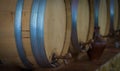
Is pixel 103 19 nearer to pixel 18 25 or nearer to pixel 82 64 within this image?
pixel 82 64

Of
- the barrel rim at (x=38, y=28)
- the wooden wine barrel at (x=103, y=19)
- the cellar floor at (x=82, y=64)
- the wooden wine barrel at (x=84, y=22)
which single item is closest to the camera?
the barrel rim at (x=38, y=28)

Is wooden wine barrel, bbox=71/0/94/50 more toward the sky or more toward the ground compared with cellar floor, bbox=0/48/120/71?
more toward the sky

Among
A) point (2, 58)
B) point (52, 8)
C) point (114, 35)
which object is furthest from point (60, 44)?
point (114, 35)

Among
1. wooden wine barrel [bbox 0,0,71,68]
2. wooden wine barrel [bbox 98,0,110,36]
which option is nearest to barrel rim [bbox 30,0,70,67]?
wooden wine barrel [bbox 0,0,71,68]

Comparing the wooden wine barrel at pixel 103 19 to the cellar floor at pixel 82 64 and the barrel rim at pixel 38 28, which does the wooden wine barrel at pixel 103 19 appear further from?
the barrel rim at pixel 38 28

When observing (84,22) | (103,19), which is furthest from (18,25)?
(103,19)

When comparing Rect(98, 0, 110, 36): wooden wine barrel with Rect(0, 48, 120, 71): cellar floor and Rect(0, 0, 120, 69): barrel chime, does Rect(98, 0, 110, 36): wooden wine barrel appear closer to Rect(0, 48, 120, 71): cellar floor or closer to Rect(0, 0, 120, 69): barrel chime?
Rect(0, 48, 120, 71): cellar floor

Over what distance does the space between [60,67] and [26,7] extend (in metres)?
0.71

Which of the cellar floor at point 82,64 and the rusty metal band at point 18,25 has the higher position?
the rusty metal band at point 18,25

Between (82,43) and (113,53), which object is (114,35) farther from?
(82,43)

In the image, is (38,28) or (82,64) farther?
(82,64)

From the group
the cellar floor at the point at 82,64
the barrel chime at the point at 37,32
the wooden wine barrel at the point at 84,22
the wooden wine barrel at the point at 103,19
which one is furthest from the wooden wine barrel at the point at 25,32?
the wooden wine barrel at the point at 103,19

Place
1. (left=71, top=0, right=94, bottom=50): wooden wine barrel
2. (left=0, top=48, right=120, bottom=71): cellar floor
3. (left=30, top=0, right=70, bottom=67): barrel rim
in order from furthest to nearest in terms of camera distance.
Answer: (left=71, top=0, right=94, bottom=50): wooden wine barrel < (left=0, top=48, right=120, bottom=71): cellar floor < (left=30, top=0, right=70, bottom=67): barrel rim

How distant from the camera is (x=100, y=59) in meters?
2.62
